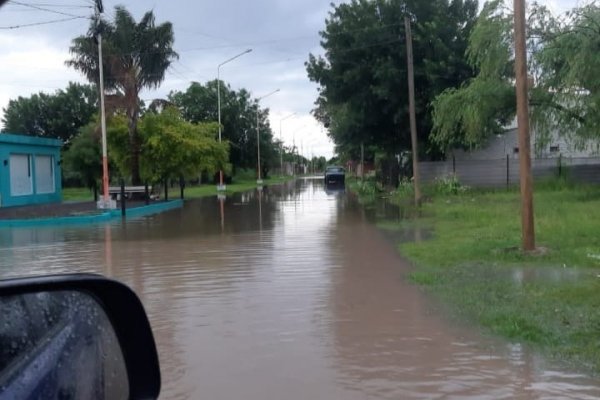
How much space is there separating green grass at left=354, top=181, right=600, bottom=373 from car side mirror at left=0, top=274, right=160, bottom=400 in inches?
182

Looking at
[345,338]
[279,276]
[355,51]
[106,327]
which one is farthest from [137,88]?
[106,327]

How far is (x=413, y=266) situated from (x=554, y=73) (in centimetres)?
1492

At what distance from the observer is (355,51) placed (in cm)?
3600

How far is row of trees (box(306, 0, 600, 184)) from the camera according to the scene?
78.0 feet

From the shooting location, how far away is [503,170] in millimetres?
36188

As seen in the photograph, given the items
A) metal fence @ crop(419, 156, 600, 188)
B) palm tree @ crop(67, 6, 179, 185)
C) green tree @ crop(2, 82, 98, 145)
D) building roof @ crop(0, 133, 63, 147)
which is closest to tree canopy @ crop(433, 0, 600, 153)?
metal fence @ crop(419, 156, 600, 188)

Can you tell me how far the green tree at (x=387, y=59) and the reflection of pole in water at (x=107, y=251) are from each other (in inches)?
687

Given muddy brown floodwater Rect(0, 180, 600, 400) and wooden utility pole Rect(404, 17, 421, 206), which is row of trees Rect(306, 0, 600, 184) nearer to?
wooden utility pole Rect(404, 17, 421, 206)

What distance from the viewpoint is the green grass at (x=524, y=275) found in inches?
279

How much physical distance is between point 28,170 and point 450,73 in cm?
2194

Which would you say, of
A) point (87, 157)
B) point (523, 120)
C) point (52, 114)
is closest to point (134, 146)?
point (87, 157)

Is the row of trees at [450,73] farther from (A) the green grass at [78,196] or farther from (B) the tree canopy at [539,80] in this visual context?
(A) the green grass at [78,196]

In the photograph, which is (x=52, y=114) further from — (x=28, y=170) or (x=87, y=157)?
(x=28, y=170)

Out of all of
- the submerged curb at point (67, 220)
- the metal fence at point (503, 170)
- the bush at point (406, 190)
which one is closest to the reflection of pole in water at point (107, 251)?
the submerged curb at point (67, 220)
